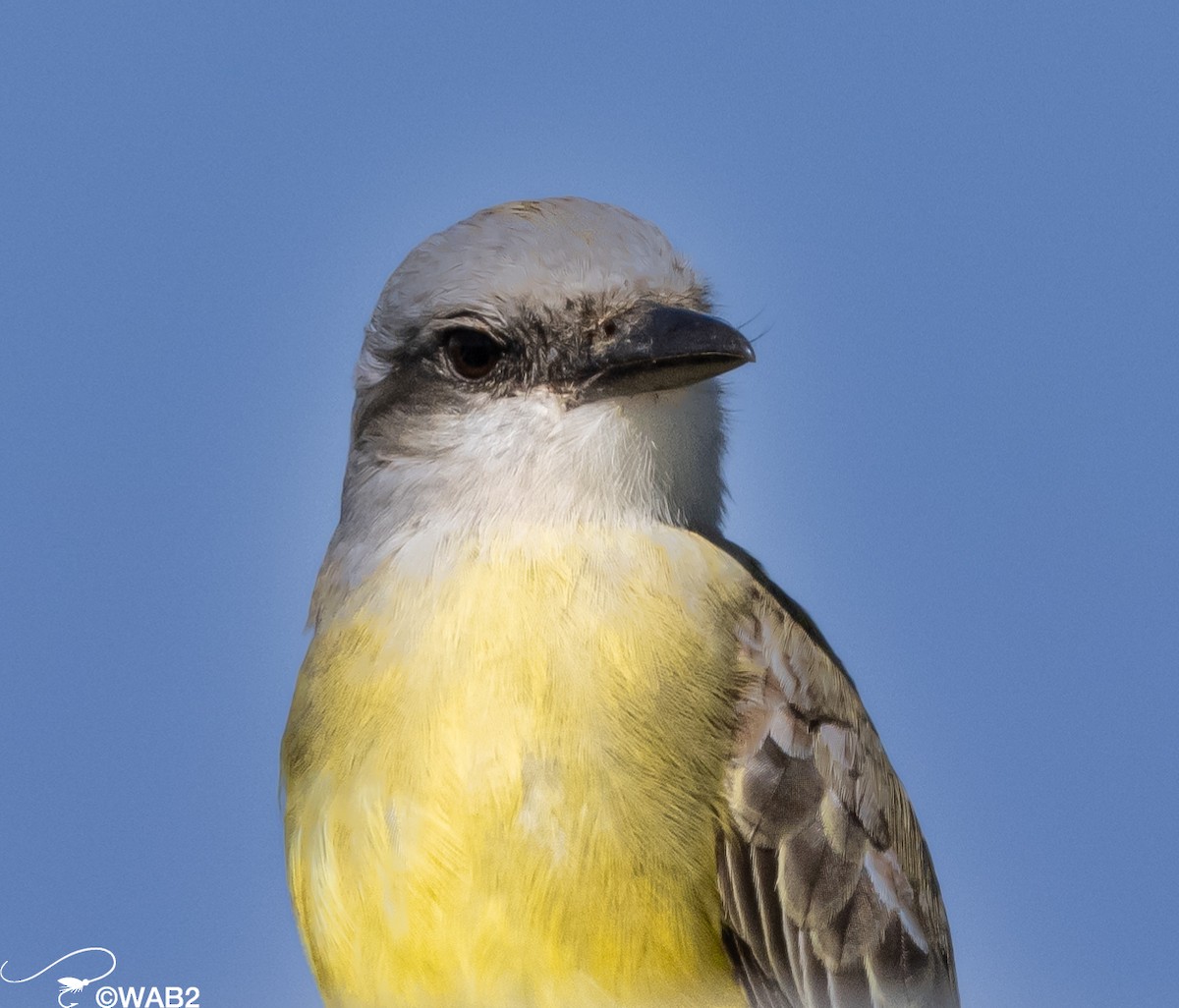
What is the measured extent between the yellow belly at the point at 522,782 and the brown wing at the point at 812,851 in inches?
4.3

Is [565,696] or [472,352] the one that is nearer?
[565,696]

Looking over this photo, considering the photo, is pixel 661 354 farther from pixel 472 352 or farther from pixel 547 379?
pixel 472 352

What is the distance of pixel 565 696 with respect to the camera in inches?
139

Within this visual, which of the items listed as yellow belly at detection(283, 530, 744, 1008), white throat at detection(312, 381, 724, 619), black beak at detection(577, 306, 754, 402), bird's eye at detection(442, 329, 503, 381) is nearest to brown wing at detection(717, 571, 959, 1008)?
yellow belly at detection(283, 530, 744, 1008)

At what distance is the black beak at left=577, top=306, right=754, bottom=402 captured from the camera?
3.65 m

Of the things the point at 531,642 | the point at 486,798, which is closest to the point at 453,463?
the point at 531,642

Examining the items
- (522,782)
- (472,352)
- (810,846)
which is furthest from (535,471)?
(810,846)

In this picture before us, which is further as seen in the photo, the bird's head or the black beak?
the bird's head

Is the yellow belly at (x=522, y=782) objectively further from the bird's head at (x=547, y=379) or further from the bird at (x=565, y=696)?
the bird's head at (x=547, y=379)

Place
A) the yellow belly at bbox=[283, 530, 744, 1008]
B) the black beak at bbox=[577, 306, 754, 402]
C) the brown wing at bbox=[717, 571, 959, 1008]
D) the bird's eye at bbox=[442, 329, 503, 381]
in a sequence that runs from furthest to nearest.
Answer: the bird's eye at bbox=[442, 329, 503, 381]
the brown wing at bbox=[717, 571, 959, 1008]
the black beak at bbox=[577, 306, 754, 402]
the yellow belly at bbox=[283, 530, 744, 1008]

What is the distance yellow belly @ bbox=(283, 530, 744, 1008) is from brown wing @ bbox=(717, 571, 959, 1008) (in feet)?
0.36

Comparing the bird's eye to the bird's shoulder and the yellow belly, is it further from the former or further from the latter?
the bird's shoulder

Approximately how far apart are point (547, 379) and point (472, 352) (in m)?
0.25

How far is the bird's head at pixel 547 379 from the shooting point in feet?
12.4
